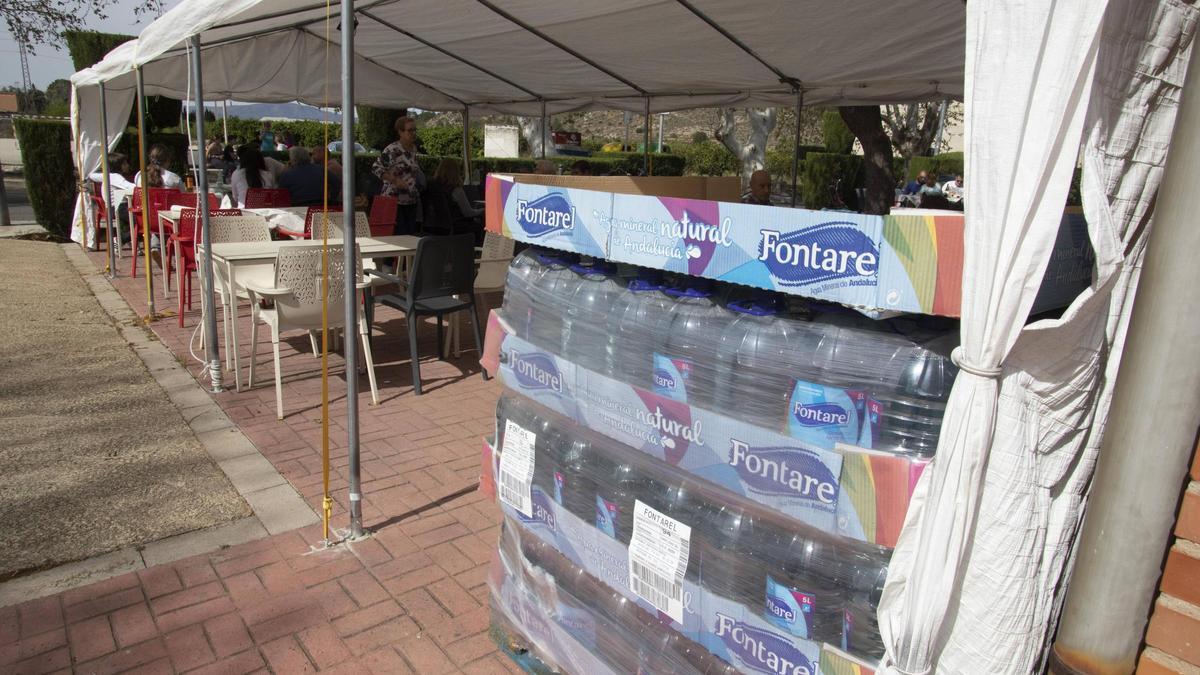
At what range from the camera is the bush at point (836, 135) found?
2954 centimetres

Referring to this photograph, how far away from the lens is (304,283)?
16.2ft

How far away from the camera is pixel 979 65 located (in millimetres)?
1309

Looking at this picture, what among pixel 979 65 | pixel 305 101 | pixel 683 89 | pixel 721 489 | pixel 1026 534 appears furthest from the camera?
pixel 305 101

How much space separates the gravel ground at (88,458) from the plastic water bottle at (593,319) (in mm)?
2241

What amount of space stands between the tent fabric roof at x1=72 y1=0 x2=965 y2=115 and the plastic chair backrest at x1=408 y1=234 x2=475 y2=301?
1595mm

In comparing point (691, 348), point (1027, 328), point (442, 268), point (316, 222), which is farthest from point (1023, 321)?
point (316, 222)

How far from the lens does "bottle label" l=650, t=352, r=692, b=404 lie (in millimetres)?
2025

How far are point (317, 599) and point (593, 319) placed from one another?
1.69 metres

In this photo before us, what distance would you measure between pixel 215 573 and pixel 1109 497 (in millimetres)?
3162

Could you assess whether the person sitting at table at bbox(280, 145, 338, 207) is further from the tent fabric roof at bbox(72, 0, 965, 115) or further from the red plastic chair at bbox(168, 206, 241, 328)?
the red plastic chair at bbox(168, 206, 241, 328)

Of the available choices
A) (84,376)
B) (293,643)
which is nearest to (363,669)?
(293,643)

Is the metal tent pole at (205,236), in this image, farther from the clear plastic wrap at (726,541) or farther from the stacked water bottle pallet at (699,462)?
the clear plastic wrap at (726,541)

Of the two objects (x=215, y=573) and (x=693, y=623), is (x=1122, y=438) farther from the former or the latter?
(x=215, y=573)

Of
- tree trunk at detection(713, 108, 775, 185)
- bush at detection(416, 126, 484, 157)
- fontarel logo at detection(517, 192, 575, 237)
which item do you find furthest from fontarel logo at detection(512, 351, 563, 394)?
bush at detection(416, 126, 484, 157)
